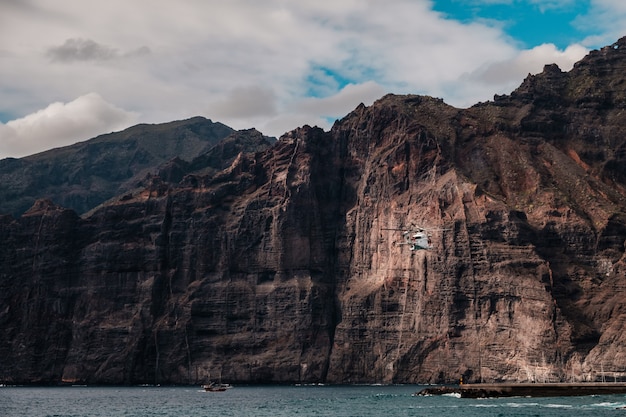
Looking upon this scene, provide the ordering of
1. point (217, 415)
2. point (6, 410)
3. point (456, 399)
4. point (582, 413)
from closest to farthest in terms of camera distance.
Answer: point (582, 413)
point (217, 415)
point (6, 410)
point (456, 399)

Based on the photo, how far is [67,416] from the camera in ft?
527

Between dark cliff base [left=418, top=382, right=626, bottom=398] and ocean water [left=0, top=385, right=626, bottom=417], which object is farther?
dark cliff base [left=418, top=382, right=626, bottom=398]

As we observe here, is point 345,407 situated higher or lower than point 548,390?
lower

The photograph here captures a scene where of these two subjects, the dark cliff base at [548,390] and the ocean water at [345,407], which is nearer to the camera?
the ocean water at [345,407]

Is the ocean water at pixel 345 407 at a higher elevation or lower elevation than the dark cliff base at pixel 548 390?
lower

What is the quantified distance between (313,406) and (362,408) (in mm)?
11447

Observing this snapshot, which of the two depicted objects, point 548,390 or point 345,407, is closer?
point 345,407

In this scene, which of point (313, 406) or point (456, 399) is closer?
point (313, 406)

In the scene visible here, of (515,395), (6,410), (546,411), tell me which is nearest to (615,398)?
(515,395)

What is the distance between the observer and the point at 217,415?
160 m

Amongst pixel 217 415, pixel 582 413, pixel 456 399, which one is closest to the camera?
pixel 582 413

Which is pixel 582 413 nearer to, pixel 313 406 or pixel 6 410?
pixel 313 406

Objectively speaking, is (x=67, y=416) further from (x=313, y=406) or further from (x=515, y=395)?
(x=515, y=395)

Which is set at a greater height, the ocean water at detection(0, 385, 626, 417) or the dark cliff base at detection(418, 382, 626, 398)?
the dark cliff base at detection(418, 382, 626, 398)
